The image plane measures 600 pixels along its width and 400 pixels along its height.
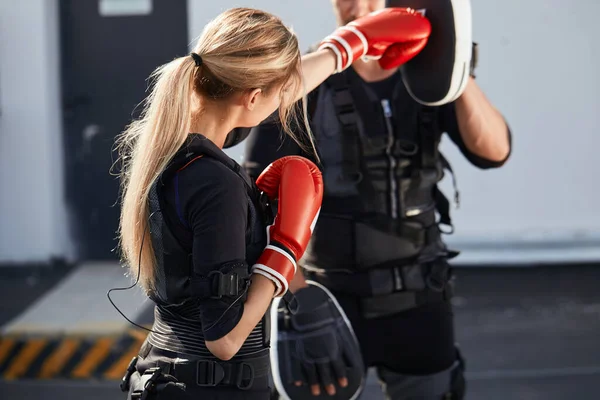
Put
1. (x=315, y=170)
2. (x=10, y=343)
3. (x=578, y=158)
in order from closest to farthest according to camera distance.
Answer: (x=315, y=170) < (x=10, y=343) < (x=578, y=158)

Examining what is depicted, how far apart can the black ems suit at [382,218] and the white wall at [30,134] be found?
4.01 m

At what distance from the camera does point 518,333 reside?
4918 mm

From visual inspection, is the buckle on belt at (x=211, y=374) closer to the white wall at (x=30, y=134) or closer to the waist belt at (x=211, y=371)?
the waist belt at (x=211, y=371)

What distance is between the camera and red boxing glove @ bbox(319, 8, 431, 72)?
2.11 metres

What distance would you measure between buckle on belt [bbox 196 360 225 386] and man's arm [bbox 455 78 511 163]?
1.06m

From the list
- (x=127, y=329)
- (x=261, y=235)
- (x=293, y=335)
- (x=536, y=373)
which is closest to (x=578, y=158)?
(x=536, y=373)

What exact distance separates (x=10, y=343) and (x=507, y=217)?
3.50 m

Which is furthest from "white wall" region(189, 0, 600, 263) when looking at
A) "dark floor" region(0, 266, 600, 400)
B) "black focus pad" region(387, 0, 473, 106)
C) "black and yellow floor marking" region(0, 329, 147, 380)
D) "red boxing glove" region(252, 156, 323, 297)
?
"red boxing glove" region(252, 156, 323, 297)

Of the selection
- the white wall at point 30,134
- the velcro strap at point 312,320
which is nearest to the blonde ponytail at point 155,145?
the velcro strap at point 312,320

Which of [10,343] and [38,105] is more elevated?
[38,105]

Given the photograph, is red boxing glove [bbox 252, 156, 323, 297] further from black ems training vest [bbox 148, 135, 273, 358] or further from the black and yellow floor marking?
the black and yellow floor marking

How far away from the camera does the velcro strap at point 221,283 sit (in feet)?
5.13

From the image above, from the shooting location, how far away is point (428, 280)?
8.00ft

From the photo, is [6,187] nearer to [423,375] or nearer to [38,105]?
[38,105]
